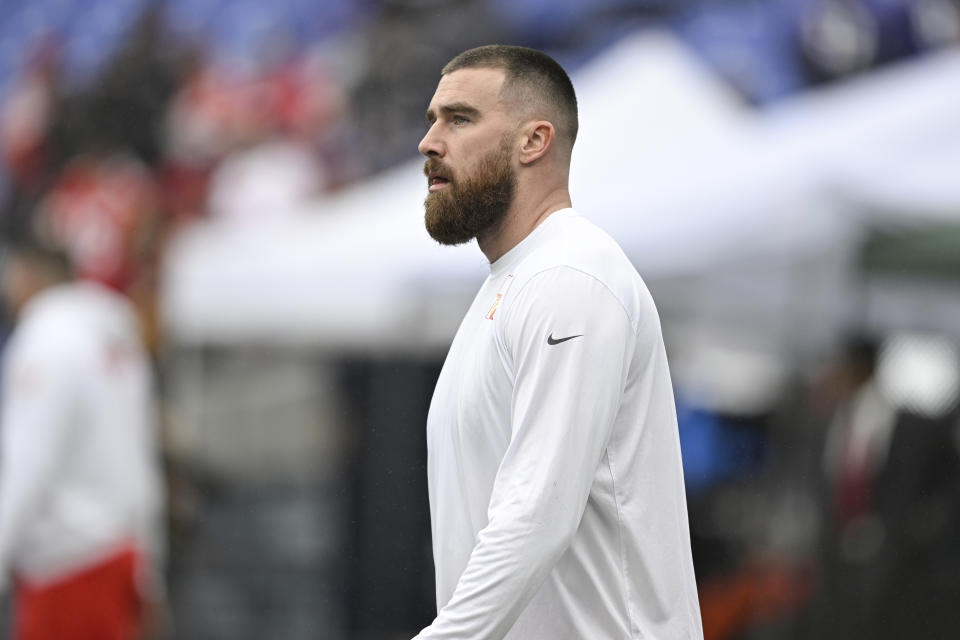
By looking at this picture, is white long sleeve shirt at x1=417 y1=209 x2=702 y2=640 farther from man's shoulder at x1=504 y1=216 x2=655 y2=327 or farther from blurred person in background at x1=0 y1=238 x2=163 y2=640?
blurred person in background at x1=0 y1=238 x2=163 y2=640

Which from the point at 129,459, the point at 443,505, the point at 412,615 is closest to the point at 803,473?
the point at 412,615

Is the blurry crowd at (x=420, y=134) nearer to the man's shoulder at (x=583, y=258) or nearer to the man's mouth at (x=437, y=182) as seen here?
the man's mouth at (x=437, y=182)

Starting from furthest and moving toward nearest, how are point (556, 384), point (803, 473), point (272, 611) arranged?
point (272, 611), point (803, 473), point (556, 384)

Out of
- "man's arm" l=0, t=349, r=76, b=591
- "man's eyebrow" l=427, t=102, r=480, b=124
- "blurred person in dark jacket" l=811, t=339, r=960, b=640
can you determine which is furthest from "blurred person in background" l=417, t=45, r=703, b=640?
"blurred person in dark jacket" l=811, t=339, r=960, b=640

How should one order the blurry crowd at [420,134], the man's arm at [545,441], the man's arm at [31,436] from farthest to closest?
the blurry crowd at [420,134]
the man's arm at [31,436]
the man's arm at [545,441]

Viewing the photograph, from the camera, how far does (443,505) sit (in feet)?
7.86

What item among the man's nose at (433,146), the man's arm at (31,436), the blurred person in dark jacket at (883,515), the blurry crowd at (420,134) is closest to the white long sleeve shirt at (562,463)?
the man's nose at (433,146)

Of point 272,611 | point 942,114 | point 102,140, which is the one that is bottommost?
point 272,611

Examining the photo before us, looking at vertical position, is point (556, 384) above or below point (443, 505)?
above

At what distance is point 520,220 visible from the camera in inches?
97.3

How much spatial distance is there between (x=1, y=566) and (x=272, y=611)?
3.02 metres

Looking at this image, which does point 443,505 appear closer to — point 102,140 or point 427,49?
point 427,49

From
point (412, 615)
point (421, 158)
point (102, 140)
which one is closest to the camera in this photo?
point (412, 615)

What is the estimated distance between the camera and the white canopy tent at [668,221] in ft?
20.7
